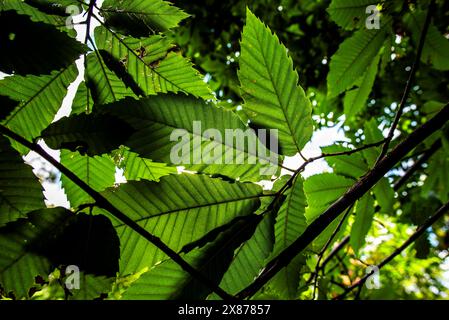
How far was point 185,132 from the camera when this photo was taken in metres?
0.59

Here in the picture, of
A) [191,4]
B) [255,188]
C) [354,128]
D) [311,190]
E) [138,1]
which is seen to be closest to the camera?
[255,188]

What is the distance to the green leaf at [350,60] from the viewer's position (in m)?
1.27

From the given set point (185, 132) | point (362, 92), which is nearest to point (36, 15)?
point (185, 132)

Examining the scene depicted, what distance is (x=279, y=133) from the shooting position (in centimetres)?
66

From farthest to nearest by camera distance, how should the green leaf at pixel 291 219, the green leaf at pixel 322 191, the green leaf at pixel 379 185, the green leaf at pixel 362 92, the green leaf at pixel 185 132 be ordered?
the green leaf at pixel 362 92 < the green leaf at pixel 379 185 < the green leaf at pixel 322 191 < the green leaf at pixel 291 219 < the green leaf at pixel 185 132

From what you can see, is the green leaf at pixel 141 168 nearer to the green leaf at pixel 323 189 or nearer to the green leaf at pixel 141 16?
the green leaf at pixel 141 16

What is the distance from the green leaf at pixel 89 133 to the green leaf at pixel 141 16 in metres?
0.27

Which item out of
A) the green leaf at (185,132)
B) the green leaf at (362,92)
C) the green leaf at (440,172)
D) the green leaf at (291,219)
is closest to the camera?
the green leaf at (185,132)

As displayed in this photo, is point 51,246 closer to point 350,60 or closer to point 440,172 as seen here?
point 350,60

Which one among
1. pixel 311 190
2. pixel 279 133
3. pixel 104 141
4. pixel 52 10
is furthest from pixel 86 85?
pixel 311 190

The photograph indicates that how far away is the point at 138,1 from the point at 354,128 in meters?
2.80

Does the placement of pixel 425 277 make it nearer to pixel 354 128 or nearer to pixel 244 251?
pixel 354 128

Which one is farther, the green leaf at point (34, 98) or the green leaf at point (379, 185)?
the green leaf at point (379, 185)

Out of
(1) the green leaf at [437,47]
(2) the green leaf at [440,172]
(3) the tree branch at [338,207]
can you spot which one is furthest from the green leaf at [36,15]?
(2) the green leaf at [440,172]
